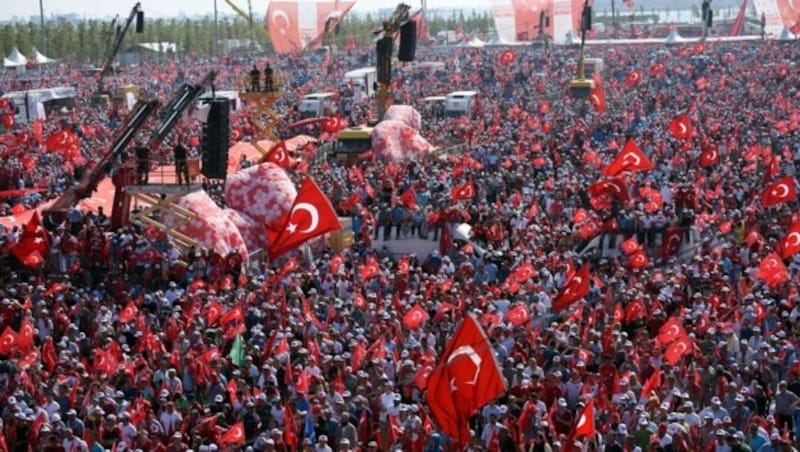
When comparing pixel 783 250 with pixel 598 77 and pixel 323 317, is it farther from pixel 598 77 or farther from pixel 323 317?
pixel 598 77

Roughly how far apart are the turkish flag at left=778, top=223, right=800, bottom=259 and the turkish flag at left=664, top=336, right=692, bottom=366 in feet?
15.2

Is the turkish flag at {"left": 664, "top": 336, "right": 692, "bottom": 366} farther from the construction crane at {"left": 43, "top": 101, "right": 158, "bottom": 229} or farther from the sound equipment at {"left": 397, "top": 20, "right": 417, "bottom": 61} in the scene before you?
the sound equipment at {"left": 397, "top": 20, "right": 417, "bottom": 61}

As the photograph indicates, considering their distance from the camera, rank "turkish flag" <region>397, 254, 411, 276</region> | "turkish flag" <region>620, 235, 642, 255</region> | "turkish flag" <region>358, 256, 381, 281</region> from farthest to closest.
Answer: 1. "turkish flag" <region>620, 235, 642, 255</region>
2. "turkish flag" <region>397, 254, 411, 276</region>
3. "turkish flag" <region>358, 256, 381, 281</region>

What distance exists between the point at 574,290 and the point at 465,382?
6.75 meters

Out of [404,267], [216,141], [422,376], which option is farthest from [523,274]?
[216,141]

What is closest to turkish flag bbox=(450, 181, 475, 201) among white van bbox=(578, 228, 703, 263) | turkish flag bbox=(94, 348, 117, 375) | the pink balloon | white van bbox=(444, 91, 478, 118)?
white van bbox=(578, 228, 703, 263)

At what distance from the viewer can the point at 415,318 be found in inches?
694

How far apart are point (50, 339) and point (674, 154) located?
19038 mm

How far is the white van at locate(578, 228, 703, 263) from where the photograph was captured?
2327 cm

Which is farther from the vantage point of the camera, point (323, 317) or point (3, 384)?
point (323, 317)

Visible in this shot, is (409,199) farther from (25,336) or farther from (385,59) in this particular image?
(385,59)

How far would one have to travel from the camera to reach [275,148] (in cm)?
2988

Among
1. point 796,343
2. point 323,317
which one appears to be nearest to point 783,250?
point 796,343

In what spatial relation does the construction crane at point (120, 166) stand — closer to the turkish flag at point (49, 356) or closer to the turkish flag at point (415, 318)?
the turkish flag at point (49, 356)
